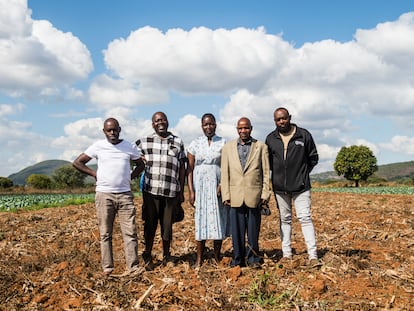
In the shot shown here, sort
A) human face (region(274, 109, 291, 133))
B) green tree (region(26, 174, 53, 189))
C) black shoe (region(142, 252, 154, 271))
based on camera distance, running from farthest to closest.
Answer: green tree (region(26, 174, 53, 189)) < black shoe (region(142, 252, 154, 271)) < human face (region(274, 109, 291, 133))

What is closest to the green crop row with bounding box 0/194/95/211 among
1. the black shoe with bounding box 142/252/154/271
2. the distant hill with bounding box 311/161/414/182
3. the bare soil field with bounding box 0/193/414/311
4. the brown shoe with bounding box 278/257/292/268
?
the bare soil field with bounding box 0/193/414/311

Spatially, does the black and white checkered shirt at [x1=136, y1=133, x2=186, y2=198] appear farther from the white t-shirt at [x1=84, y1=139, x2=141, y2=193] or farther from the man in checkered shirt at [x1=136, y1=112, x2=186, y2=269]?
the white t-shirt at [x1=84, y1=139, x2=141, y2=193]

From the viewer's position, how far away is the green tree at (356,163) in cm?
5738

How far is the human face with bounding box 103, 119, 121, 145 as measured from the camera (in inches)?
198

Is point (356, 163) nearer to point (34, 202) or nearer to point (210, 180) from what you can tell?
point (34, 202)

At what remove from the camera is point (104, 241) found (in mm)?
5125

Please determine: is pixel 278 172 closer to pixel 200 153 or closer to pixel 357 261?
pixel 200 153

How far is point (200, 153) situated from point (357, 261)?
2.40 m

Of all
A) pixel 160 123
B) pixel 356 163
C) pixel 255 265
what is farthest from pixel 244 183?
pixel 356 163

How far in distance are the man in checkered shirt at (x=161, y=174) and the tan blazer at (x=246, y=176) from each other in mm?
606

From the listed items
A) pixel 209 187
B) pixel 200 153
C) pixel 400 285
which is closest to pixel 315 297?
pixel 400 285

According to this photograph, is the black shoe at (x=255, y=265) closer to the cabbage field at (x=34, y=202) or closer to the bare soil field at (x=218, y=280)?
the bare soil field at (x=218, y=280)

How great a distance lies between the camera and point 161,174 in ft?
17.6

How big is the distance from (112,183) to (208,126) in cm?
136
